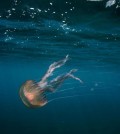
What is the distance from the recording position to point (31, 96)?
336 inches

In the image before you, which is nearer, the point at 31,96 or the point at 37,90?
the point at 31,96

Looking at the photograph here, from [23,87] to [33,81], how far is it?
480mm

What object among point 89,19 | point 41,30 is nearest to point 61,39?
point 41,30

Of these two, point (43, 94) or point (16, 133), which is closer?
point (43, 94)

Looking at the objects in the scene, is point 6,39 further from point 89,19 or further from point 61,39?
point 89,19

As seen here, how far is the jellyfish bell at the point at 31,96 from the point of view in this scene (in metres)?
8.28

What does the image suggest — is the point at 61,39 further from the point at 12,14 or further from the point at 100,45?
the point at 12,14

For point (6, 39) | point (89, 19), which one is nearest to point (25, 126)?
point (6, 39)

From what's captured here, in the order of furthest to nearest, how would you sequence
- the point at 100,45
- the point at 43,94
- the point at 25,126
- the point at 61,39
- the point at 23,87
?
the point at 25,126 → the point at 100,45 → the point at 61,39 → the point at 43,94 → the point at 23,87

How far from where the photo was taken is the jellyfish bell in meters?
8.28

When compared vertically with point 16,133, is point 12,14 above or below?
above

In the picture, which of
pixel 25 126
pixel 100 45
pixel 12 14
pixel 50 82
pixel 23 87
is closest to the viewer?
pixel 23 87

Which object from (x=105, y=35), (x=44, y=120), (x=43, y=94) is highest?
(x=105, y=35)

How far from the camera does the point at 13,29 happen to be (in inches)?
663
